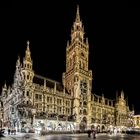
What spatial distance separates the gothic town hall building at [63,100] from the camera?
89375 mm

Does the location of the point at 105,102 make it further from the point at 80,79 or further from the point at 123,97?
the point at 80,79

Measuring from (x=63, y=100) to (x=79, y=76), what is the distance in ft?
38.6

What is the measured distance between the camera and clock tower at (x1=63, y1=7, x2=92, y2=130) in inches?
4213

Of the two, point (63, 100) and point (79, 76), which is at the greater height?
point (79, 76)

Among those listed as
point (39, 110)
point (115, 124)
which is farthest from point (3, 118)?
point (115, 124)

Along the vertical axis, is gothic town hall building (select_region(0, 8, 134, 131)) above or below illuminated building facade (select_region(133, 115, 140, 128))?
above

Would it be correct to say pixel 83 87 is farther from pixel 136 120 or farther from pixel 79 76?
pixel 136 120

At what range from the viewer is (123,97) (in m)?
148

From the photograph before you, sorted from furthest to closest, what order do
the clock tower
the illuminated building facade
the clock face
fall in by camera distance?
the illuminated building facade
the clock face
the clock tower

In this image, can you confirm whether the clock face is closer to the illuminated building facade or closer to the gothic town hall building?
the gothic town hall building

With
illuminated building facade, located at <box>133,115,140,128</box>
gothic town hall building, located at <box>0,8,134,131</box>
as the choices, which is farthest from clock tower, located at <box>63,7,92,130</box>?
illuminated building facade, located at <box>133,115,140,128</box>

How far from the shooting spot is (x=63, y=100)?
344 feet

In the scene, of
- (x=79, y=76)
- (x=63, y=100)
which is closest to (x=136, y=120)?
(x=79, y=76)

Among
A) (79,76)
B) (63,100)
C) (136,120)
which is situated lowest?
(136,120)
